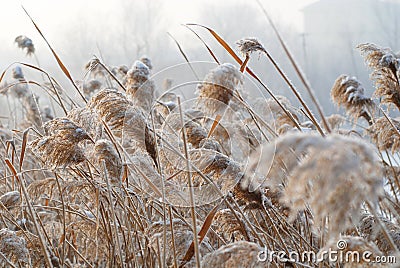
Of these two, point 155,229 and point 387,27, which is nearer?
point 155,229

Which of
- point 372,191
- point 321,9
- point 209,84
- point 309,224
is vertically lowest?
point 309,224

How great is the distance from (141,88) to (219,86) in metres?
0.27

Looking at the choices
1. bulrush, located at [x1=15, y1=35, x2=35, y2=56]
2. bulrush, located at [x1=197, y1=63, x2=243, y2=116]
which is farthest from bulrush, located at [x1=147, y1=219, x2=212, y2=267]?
bulrush, located at [x1=15, y1=35, x2=35, y2=56]

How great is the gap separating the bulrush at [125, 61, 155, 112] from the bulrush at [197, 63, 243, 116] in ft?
0.66

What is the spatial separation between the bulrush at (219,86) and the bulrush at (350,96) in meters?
0.65

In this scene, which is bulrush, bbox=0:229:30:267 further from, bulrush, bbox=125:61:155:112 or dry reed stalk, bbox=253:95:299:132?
dry reed stalk, bbox=253:95:299:132

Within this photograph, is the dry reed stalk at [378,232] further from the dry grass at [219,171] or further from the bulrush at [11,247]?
the bulrush at [11,247]

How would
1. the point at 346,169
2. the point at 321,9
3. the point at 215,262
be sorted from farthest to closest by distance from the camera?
1. the point at 321,9
2. the point at 215,262
3. the point at 346,169

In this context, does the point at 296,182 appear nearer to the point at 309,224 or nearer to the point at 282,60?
the point at 309,224

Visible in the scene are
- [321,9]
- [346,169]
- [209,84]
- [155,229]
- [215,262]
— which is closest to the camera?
[346,169]

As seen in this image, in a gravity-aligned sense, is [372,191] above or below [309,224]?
above

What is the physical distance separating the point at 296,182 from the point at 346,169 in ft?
0.16

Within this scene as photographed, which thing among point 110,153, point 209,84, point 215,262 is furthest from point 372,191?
point 110,153

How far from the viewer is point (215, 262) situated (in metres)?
0.75
